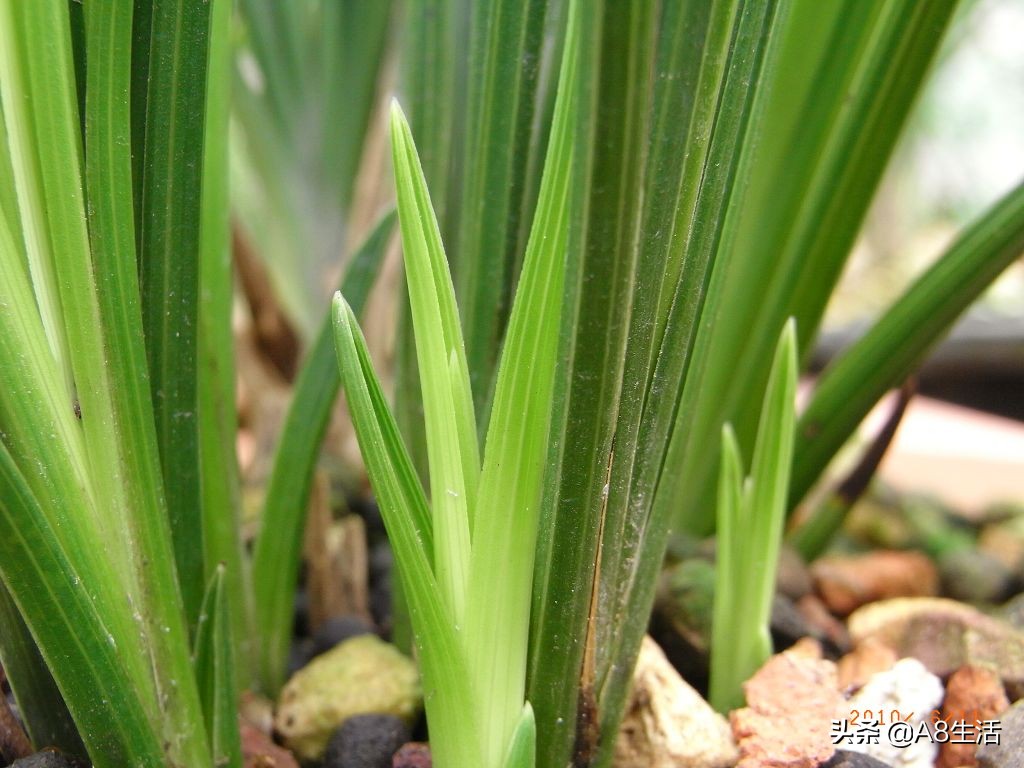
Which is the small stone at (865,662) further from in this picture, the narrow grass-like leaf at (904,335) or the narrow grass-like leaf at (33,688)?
the narrow grass-like leaf at (33,688)

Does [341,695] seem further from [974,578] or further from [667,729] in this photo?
[974,578]

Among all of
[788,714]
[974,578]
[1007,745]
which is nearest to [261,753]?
[788,714]

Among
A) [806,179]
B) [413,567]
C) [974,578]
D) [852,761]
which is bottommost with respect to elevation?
[974,578]

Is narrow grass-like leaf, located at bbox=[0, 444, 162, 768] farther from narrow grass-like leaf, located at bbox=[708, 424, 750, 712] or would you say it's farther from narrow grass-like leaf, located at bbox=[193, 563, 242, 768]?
narrow grass-like leaf, located at bbox=[708, 424, 750, 712]

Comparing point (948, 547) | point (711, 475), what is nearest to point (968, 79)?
point (948, 547)

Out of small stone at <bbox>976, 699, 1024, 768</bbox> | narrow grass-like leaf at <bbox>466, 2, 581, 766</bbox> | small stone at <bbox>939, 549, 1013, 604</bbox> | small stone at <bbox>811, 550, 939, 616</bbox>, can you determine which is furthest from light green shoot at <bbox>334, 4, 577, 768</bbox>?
small stone at <bbox>939, 549, 1013, 604</bbox>

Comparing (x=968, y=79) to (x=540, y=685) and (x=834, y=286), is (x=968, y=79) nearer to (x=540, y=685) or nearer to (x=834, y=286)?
(x=834, y=286)
